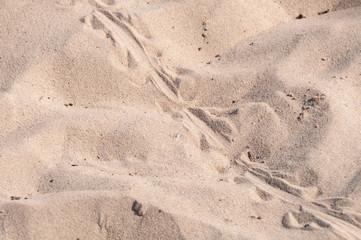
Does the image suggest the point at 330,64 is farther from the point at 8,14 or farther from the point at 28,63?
the point at 8,14

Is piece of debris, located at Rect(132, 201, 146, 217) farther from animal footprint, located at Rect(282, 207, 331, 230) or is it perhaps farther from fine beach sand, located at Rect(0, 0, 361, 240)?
animal footprint, located at Rect(282, 207, 331, 230)

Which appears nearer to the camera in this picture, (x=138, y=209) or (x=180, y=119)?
(x=138, y=209)

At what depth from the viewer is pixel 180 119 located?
3.41 metres

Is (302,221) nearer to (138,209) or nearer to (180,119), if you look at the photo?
(138,209)

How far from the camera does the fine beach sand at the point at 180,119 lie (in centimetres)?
281

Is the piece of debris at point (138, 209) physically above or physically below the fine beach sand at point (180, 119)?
below

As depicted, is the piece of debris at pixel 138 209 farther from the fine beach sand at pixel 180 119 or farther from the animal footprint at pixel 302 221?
the animal footprint at pixel 302 221

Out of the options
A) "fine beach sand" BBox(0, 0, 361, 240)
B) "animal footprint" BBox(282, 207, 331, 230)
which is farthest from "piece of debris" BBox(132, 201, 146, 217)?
"animal footprint" BBox(282, 207, 331, 230)

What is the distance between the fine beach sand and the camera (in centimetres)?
281

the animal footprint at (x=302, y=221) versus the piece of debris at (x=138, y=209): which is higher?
the animal footprint at (x=302, y=221)

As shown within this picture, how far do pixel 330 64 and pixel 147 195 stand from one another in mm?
1868

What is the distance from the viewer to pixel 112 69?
3.58 meters

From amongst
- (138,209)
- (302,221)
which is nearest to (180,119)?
(138,209)

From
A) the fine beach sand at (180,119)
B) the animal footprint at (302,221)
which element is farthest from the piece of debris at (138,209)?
the animal footprint at (302,221)
